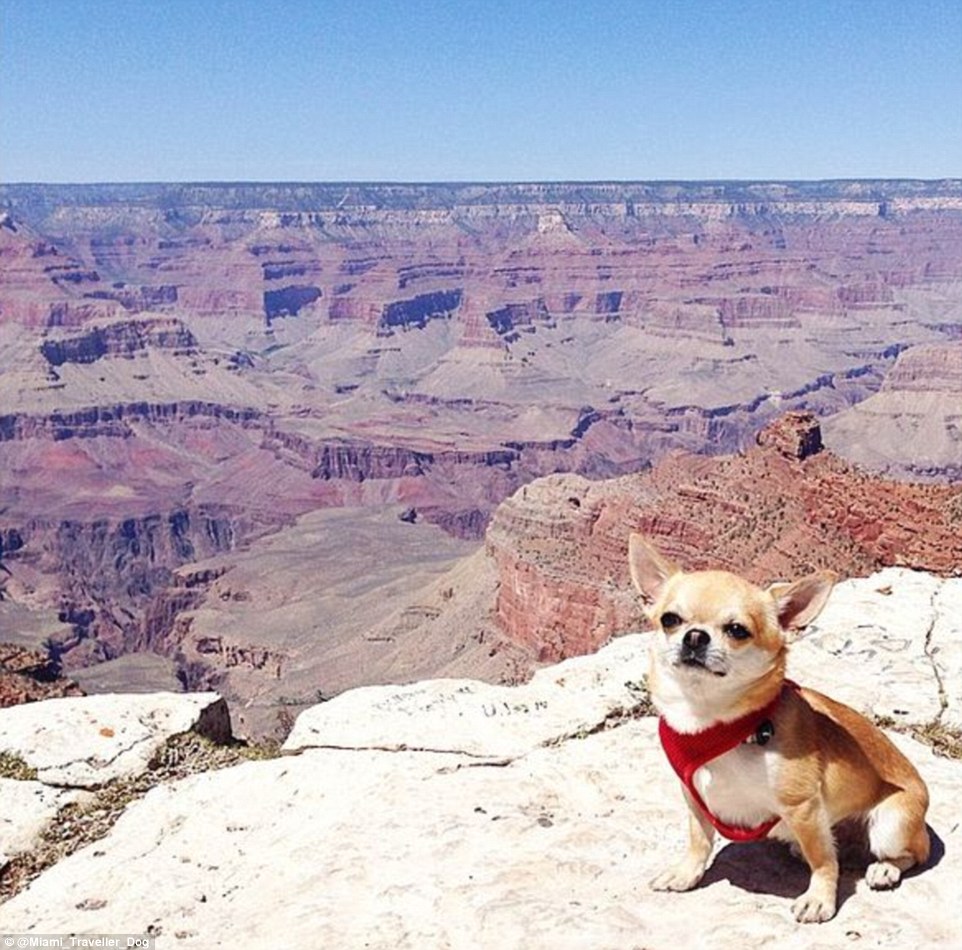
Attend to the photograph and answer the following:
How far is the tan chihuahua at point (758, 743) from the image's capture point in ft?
17.5

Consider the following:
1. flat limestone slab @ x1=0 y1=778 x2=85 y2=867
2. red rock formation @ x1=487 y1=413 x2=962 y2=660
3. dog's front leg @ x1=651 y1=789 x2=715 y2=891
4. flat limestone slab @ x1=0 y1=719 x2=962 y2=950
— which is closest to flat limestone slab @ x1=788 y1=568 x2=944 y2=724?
flat limestone slab @ x1=0 y1=719 x2=962 y2=950

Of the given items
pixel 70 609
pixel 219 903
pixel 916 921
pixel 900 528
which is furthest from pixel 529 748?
pixel 70 609

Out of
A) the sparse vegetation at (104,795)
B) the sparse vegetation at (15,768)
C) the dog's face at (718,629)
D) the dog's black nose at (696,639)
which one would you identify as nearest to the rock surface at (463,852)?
the sparse vegetation at (104,795)

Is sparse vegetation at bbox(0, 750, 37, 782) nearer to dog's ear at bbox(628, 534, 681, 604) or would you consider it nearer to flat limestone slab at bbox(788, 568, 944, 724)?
dog's ear at bbox(628, 534, 681, 604)

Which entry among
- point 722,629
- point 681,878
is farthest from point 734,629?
point 681,878

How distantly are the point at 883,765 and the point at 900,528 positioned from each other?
3627 cm

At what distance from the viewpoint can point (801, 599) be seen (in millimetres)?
5539

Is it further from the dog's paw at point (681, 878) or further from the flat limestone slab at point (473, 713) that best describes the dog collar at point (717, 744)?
the flat limestone slab at point (473, 713)

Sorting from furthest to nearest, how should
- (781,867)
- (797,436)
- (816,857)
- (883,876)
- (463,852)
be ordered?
(797,436) → (463,852) → (781,867) → (883,876) → (816,857)

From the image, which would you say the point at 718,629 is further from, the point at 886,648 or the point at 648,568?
the point at 886,648

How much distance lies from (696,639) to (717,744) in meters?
0.71

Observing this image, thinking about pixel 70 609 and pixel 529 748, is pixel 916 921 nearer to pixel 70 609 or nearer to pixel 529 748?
pixel 529 748

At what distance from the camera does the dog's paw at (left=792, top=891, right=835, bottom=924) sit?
558cm

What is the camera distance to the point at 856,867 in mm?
6176
